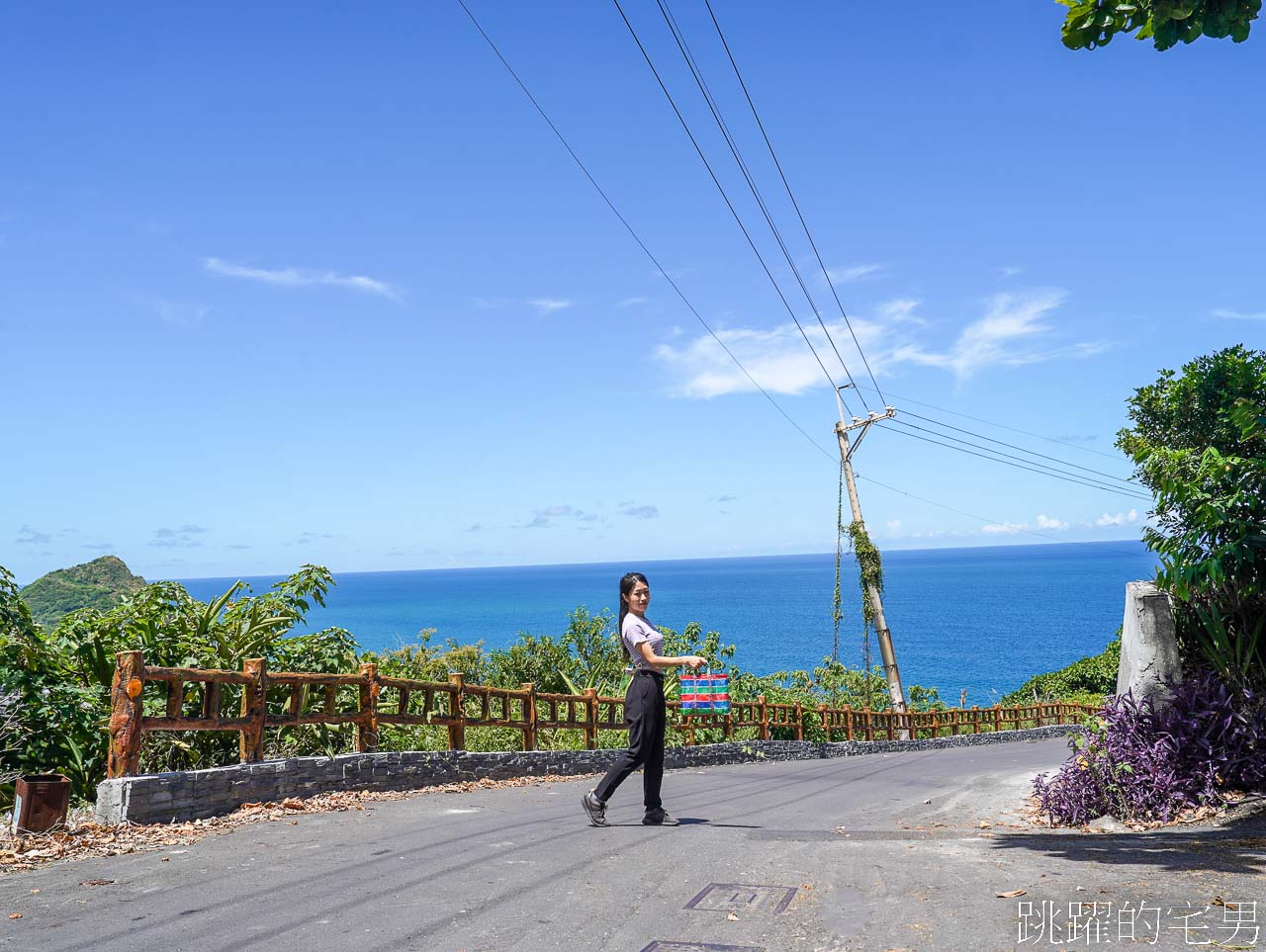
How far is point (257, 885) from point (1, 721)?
3.94 m

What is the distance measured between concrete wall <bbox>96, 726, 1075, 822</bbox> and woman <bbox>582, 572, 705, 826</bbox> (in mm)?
3037

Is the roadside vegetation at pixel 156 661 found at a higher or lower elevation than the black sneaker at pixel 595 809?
higher

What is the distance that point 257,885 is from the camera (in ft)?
19.4

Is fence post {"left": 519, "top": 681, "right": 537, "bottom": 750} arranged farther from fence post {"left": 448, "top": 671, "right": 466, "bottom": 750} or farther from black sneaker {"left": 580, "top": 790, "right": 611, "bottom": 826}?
black sneaker {"left": 580, "top": 790, "right": 611, "bottom": 826}

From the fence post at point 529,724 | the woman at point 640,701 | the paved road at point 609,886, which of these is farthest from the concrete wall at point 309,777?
the woman at point 640,701

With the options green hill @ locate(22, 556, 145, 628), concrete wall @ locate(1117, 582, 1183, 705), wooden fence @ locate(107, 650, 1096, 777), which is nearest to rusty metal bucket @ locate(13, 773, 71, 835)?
wooden fence @ locate(107, 650, 1096, 777)

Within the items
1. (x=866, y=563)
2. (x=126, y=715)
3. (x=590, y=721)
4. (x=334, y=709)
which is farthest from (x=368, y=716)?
(x=866, y=563)

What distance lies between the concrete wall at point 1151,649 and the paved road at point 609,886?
1878 millimetres

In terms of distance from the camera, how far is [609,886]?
574 centimetres

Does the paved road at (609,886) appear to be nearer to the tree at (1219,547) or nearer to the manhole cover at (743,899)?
the manhole cover at (743,899)

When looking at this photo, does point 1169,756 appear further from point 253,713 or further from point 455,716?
point 253,713

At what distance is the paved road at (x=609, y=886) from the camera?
476cm

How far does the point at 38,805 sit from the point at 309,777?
2.68 meters

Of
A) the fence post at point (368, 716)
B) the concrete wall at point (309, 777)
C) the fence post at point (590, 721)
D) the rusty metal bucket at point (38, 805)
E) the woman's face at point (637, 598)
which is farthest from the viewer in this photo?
the fence post at point (590, 721)
